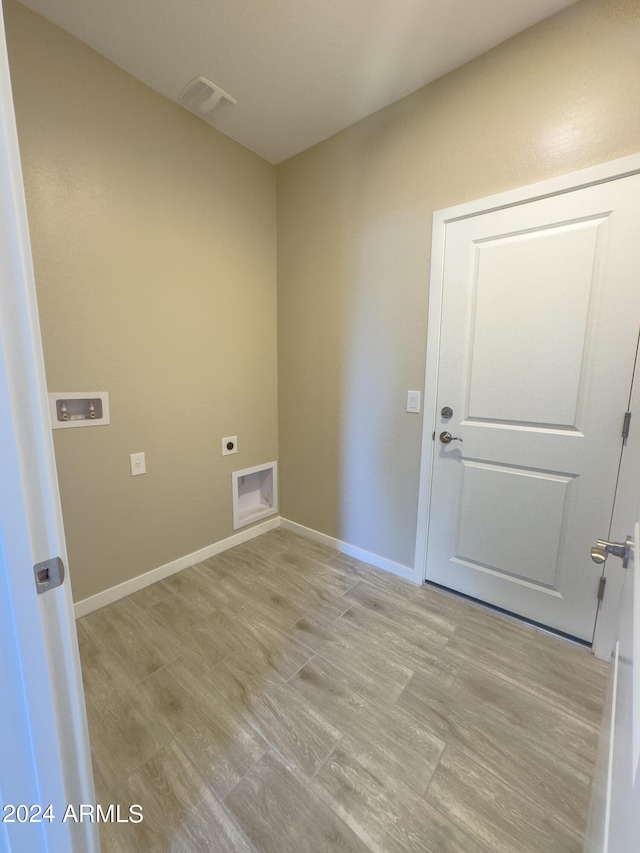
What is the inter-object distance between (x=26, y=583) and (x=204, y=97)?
7.76ft

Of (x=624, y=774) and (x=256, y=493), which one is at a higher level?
(x=624, y=774)

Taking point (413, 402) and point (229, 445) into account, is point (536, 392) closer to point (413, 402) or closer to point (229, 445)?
point (413, 402)

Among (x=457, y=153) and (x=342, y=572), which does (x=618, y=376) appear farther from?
(x=342, y=572)

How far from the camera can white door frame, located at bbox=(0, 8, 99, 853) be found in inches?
19.2

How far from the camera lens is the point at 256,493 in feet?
9.00

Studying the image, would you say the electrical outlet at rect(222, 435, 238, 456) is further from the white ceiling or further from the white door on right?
the white ceiling

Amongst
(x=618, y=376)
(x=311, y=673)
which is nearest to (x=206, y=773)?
(x=311, y=673)

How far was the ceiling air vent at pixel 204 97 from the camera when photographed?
1.70 meters

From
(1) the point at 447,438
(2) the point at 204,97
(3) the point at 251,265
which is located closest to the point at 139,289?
(3) the point at 251,265

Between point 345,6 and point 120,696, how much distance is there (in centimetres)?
292

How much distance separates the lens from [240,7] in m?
1.35

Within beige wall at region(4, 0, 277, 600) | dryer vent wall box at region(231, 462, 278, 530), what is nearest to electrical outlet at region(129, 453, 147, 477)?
beige wall at region(4, 0, 277, 600)

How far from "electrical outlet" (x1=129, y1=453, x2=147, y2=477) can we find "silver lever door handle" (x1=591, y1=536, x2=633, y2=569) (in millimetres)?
2018

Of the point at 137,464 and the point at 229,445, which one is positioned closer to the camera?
the point at 137,464
